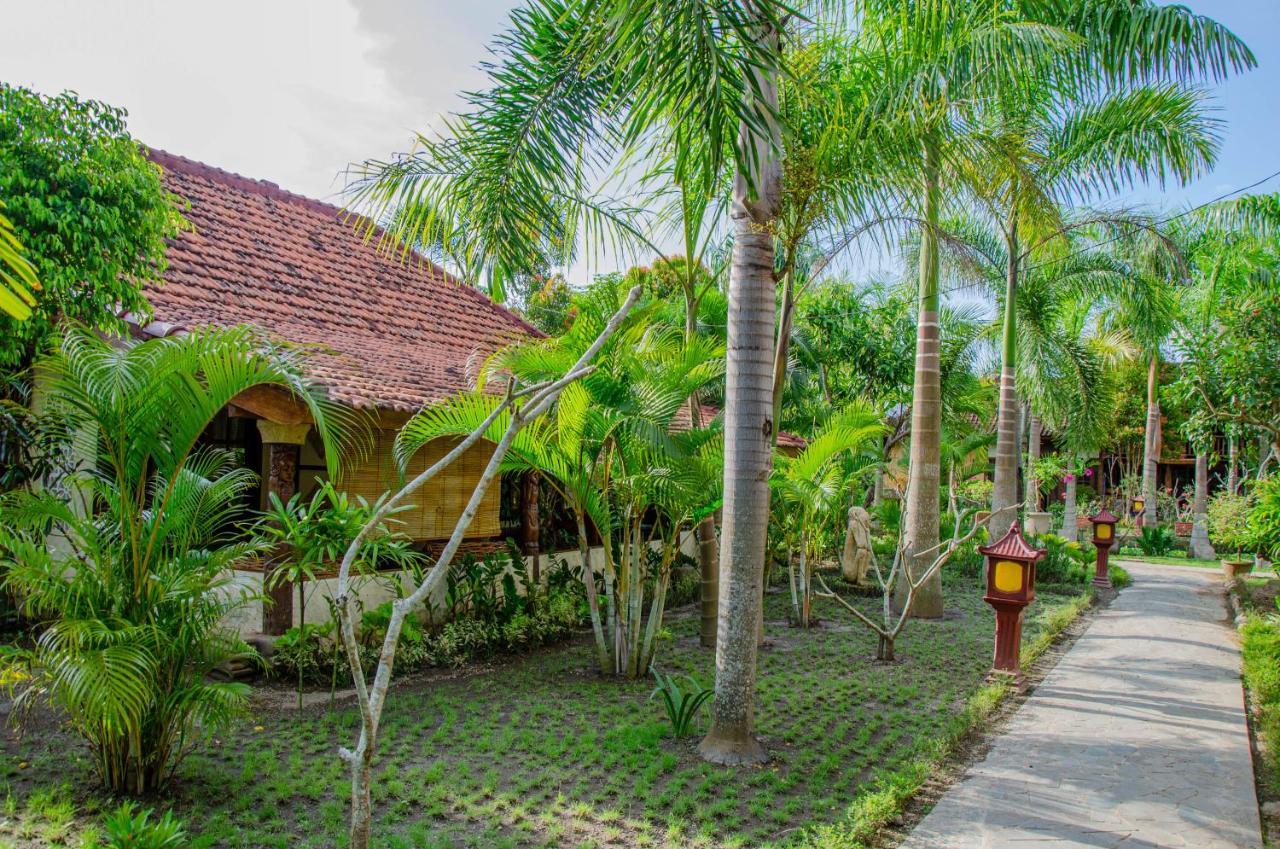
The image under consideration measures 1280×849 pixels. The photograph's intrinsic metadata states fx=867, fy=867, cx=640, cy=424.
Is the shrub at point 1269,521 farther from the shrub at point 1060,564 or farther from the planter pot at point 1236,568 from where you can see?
the planter pot at point 1236,568

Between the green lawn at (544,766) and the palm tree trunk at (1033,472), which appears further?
the palm tree trunk at (1033,472)

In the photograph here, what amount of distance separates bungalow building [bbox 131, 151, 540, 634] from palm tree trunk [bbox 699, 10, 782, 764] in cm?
292

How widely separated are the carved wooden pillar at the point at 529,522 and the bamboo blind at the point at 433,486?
1.08 feet

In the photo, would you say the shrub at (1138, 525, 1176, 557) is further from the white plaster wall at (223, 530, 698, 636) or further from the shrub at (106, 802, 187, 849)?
the shrub at (106, 802, 187, 849)

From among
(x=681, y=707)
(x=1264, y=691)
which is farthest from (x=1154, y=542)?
(x=681, y=707)

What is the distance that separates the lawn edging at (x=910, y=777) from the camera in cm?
421

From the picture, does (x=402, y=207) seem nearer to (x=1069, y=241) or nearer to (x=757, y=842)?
(x=757, y=842)

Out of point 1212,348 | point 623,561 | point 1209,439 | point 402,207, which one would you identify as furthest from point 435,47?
point 1209,439

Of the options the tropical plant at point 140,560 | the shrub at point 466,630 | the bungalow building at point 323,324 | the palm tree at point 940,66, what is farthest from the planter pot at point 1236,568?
the tropical plant at point 140,560

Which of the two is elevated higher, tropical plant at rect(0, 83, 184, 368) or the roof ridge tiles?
the roof ridge tiles

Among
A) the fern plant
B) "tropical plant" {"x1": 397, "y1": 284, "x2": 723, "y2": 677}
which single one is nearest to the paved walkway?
the fern plant

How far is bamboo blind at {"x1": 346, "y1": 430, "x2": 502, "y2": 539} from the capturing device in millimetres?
8555

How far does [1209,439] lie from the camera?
480 inches

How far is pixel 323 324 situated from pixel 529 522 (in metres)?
3.14
